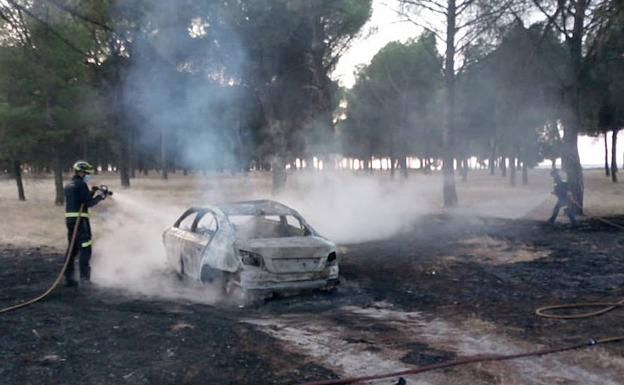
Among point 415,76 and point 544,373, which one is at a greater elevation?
point 415,76

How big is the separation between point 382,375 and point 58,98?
2101 cm

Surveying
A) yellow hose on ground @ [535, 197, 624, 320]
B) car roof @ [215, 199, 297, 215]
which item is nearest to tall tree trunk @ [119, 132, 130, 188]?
car roof @ [215, 199, 297, 215]

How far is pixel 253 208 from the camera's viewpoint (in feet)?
28.6

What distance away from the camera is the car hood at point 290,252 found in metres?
7.48

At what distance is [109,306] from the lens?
748 cm

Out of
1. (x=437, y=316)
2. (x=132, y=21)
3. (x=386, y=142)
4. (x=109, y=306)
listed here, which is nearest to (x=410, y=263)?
(x=437, y=316)

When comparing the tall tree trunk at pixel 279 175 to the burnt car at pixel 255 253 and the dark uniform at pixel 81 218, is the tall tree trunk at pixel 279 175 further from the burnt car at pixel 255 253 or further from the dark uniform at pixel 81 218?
the burnt car at pixel 255 253

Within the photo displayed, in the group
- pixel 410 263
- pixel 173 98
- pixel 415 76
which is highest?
pixel 415 76

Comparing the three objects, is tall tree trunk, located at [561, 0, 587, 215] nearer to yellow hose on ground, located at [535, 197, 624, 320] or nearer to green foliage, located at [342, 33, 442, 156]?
yellow hose on ground, located at [535, 197, 624, 320]

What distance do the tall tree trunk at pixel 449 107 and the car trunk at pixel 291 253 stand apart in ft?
49.7

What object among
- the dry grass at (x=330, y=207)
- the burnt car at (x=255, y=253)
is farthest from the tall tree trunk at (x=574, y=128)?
the burnt car at (x=255, y=253)

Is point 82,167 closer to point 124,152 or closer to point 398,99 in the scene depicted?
point 124,152

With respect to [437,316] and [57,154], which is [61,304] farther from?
[57,154]

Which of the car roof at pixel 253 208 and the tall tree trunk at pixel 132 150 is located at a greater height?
the tall tree trunk at pixel 132 150
